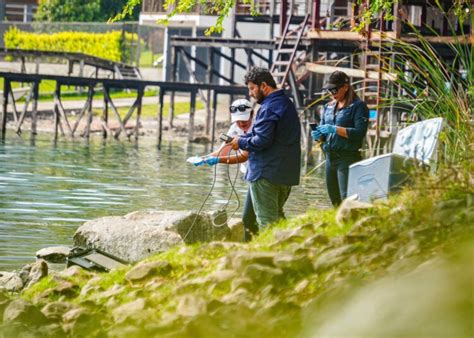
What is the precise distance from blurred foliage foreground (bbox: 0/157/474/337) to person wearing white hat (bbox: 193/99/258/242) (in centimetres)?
238

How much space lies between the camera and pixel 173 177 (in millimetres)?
33969

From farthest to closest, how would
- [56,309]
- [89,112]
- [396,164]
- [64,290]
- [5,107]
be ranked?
[89,112] < [5,107] < [396,164] < [64,290] < [56,309]

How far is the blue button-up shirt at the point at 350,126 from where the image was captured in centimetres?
1302

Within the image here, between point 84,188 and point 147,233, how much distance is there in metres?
15.1

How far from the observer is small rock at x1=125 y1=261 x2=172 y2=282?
9.12 metres

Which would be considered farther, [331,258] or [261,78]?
[261,78]

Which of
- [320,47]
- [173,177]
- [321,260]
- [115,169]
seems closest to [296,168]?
[321,260]

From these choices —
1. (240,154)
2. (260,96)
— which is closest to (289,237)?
(260,96)

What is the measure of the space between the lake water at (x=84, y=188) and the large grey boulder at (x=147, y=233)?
48.5 inches

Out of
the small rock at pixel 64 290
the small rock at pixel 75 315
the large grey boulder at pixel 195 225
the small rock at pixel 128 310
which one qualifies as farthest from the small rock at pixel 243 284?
the large grey boulder at pixel 195 225

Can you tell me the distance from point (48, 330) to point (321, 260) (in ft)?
5.19

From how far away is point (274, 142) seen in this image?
1180 centimetres

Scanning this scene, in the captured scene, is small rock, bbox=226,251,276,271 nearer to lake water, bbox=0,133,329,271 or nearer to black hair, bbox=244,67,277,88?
black hair, bbox=244,67,277,88

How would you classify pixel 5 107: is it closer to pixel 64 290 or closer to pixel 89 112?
pixel 89 112
